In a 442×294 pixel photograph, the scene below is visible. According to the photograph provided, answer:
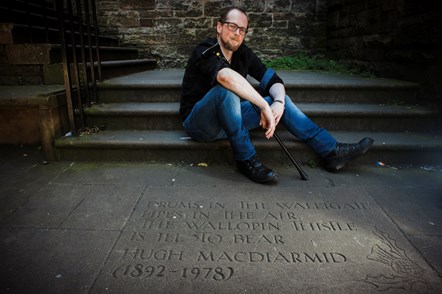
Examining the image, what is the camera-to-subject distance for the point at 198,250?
63.0 inches

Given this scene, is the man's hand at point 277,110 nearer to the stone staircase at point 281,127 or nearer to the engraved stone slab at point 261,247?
the stone staircase at point 281,127

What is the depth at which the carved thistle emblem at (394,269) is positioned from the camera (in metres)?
1.36

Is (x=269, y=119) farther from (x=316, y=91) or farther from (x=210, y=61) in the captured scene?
(x=316, y=91)

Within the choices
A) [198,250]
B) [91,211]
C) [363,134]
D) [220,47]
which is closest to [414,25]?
[363,134]

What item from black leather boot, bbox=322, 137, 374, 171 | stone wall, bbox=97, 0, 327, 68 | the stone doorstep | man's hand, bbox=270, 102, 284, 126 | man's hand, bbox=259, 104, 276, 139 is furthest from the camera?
stone wall, bbox=97, 0, 327, 68

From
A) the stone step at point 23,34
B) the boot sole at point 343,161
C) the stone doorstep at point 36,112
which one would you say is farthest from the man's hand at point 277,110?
the stone step at point 23,34

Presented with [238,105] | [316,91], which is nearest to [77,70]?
[238,105]

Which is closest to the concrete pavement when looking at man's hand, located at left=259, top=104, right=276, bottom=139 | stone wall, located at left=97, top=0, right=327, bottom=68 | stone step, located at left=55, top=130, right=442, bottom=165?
stone step, located at left=55, top=130, right=442, bottom=165

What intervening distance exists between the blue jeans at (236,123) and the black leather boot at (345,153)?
0.18 ft

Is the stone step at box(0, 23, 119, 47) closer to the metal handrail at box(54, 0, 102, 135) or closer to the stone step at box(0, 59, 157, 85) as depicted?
the stone step at box(0, 59, 157, 85)

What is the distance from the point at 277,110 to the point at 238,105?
294 millimetres

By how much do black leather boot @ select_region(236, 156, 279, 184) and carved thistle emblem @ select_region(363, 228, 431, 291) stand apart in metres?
0.84

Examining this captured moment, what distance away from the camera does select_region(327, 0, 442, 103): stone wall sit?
2.90 metres

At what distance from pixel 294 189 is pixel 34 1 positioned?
175 inches
